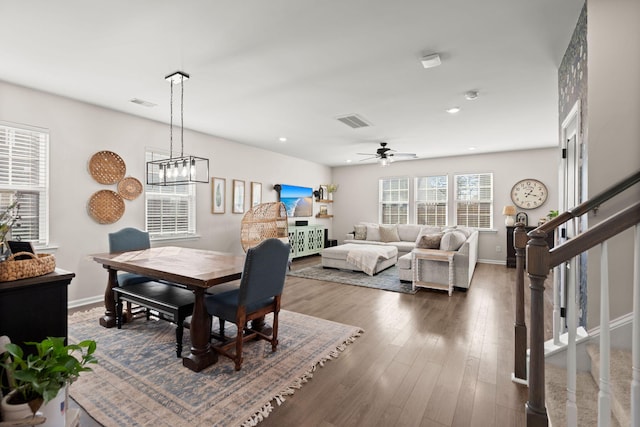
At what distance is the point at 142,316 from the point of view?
339cm

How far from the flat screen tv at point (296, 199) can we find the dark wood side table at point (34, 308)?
5.60 meters

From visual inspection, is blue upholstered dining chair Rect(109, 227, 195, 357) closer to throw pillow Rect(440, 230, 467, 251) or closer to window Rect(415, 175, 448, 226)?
throw pillow Rect(440, 230, 467, 251)

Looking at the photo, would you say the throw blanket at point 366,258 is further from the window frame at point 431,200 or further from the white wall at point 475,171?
the white wall at point 475,171

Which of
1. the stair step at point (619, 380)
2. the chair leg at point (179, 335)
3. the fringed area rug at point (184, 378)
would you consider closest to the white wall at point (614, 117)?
the stair step at point (619, 380)

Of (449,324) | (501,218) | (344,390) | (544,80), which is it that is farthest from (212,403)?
(501,218)

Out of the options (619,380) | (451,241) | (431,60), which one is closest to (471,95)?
(431,60)

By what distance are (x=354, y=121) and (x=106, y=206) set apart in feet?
12.2

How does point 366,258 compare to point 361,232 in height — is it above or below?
below

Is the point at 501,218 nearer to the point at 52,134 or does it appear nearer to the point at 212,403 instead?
the point at 212,403

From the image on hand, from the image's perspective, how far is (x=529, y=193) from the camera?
6645 mm

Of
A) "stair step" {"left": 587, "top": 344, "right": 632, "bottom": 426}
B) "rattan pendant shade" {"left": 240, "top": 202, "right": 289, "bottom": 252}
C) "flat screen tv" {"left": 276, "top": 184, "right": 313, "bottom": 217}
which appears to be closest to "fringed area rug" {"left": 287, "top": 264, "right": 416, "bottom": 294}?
"rattan pendant shade" {"left": 240, "top": 202, "right": 289, "bottom": 252}

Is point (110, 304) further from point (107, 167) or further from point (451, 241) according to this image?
point (451, 241)

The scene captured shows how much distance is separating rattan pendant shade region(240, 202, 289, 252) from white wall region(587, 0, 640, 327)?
4769 millimetres

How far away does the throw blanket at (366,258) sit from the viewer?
5.68 meters
